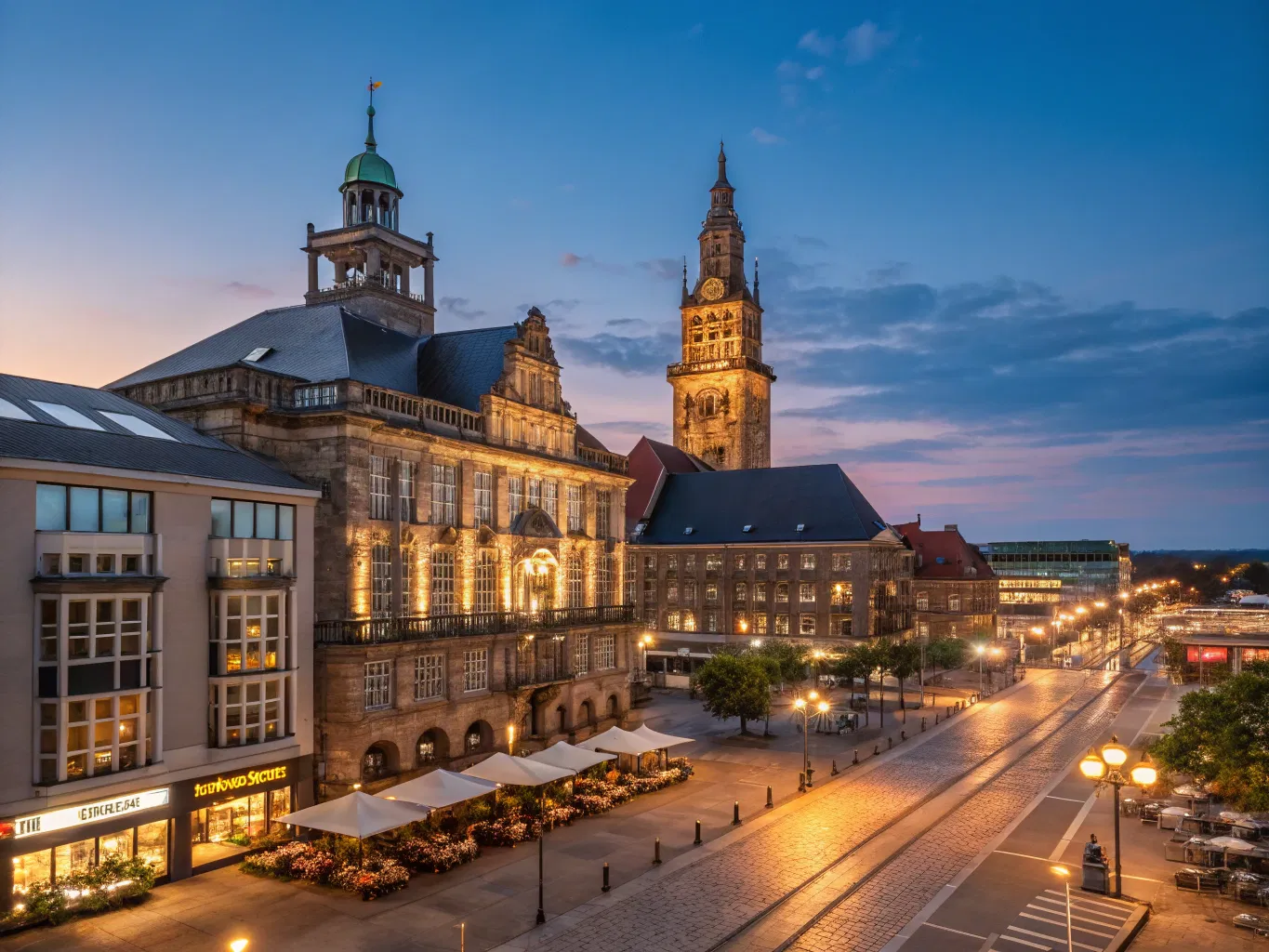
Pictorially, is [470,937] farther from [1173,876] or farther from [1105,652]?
[1105,652]

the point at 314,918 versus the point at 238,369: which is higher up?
the point at 238,369

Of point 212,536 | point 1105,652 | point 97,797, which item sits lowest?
point 1105,652

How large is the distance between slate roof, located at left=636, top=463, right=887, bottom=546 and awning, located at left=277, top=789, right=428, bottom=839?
6416 cm

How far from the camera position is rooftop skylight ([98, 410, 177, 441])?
118 feet

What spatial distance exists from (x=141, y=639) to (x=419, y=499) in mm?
15319

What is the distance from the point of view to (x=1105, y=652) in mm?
121438

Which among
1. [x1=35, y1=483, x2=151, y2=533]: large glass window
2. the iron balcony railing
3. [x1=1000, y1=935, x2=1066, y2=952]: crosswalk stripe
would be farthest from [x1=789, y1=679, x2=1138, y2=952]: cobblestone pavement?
[x1=35, y1=483, x2=151, y2=533]: large glass window

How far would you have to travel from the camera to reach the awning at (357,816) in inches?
1197

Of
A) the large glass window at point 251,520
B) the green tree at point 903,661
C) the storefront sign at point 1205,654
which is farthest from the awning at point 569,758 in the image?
the storefront sign at point 1205,654

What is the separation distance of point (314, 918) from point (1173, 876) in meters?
26.9

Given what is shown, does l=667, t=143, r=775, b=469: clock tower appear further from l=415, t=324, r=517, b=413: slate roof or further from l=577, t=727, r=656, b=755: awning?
l=577, t=727, r=656, b=755: awning

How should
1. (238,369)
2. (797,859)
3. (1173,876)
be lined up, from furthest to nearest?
(238,369) < (797,859) < (1173,876)

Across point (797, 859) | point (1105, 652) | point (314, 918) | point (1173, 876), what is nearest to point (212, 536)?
point (314, 918)

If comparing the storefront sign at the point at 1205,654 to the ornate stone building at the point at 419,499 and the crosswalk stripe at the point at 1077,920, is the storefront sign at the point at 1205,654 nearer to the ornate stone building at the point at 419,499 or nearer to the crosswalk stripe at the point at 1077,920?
the ornate stone building at the point at 419,499
